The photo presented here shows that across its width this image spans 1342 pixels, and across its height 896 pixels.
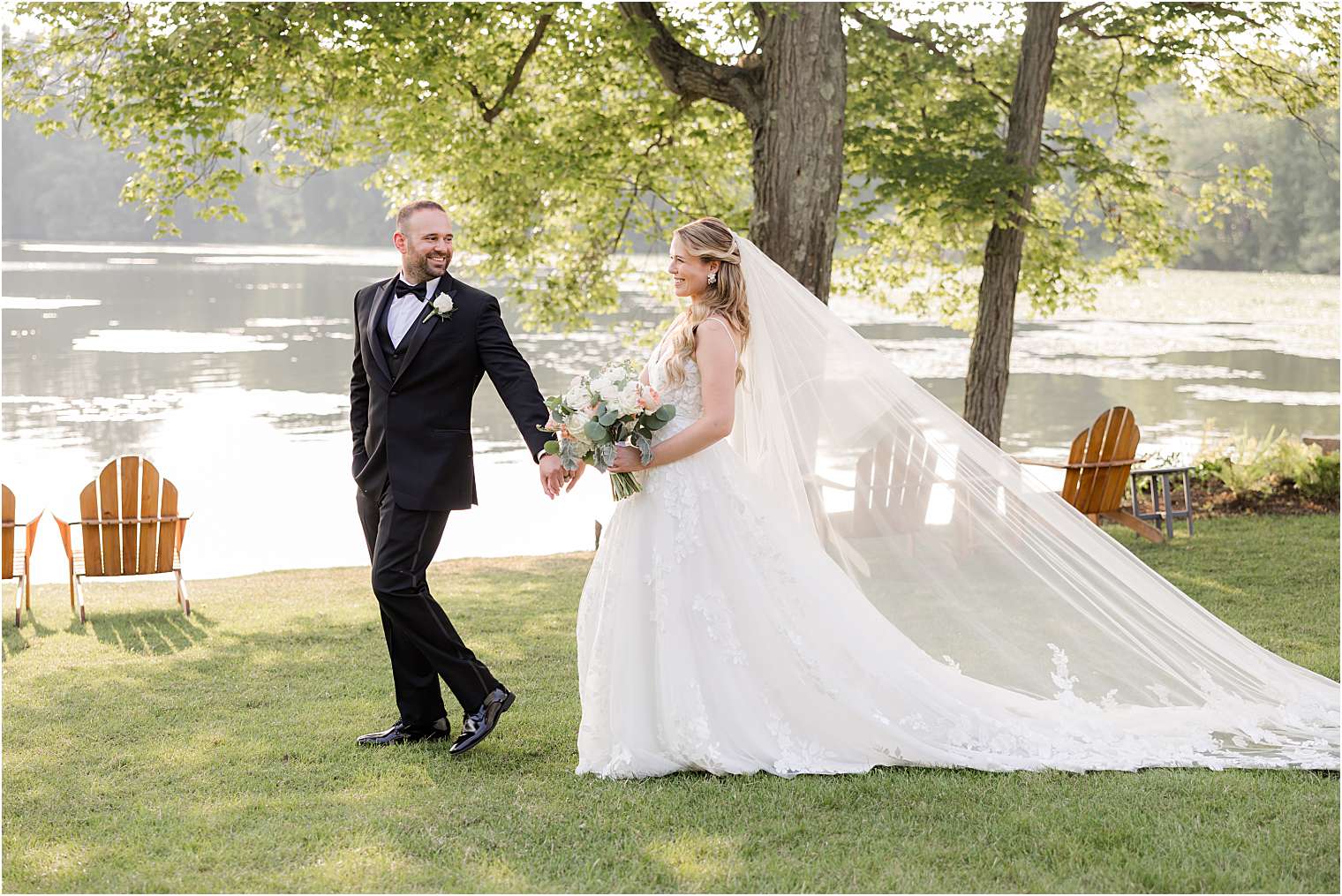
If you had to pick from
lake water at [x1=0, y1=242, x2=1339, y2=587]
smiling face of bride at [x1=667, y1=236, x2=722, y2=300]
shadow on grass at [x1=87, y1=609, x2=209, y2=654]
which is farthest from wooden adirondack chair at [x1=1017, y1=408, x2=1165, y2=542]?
shadow on grass at [x1=87, y1=609, x2=209, y2=654]

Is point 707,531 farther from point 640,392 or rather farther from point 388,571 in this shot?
point 388,571

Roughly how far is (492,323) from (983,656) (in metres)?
2.28

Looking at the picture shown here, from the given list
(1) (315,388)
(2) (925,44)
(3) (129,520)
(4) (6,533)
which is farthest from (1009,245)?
(1) (315,388)

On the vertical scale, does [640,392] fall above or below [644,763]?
above

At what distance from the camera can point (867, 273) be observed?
A: 14602 mm

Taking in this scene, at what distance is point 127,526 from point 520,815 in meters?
4.90

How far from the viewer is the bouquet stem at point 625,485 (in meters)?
4.55

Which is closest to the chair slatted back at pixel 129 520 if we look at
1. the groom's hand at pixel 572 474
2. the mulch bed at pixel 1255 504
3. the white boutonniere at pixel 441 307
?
the white boutonniere at pixel 441 307

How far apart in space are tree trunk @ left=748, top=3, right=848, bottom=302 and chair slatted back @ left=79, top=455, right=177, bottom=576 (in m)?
4.31

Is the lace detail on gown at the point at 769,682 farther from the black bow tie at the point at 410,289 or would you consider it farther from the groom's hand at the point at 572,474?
the black bow tie at the point at 410,289

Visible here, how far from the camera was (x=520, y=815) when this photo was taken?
156 inches

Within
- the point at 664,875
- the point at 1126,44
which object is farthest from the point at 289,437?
the point at 664,875

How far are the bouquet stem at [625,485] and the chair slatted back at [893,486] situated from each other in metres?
0.99

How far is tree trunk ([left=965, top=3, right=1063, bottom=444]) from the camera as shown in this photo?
11180 millimetres
